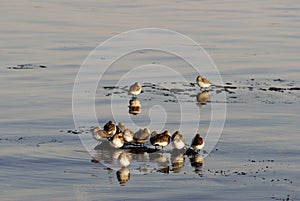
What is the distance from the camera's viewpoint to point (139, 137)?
64.3ft

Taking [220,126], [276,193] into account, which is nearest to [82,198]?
A: [276,193]

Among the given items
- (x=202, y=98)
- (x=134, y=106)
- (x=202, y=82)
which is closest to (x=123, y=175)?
(x=134, y=106)

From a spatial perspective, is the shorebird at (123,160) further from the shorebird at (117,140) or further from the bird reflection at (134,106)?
the bird reflection at (134,106)

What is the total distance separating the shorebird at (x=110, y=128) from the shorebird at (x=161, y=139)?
43.3 inches

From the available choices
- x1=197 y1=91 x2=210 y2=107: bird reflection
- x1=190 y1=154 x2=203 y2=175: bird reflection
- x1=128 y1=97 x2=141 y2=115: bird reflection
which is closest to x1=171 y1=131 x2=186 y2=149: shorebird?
x1=190 y1=154 x2=203 y2=175: bird reflection

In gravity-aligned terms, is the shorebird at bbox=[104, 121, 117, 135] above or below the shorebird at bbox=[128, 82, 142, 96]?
below

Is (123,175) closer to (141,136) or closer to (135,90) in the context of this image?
(141,136)

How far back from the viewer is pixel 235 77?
26.9 m

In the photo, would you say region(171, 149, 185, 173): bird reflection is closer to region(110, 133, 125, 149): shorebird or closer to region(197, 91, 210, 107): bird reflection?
region(110, 133, 125, 149): shorebird

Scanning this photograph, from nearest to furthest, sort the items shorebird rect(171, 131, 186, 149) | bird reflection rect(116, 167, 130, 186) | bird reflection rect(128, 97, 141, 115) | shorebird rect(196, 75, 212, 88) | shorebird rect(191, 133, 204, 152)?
bird reflection rect(116, 167, 130, 186) < shorebird rect(191, 133, 204, 152) < shorebird rect(171, 131, 186, 149) < bird reflection rect(128, 97, 141, 115) < shorebird rect(196, 75, 212, 88)

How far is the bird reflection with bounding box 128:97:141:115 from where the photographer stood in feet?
74.3

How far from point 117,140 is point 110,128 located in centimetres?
75

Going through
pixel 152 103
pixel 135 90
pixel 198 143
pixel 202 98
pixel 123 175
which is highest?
pixel 135 90

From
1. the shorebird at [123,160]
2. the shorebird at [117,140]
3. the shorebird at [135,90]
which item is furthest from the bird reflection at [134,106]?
the shorebird at [123,160]
